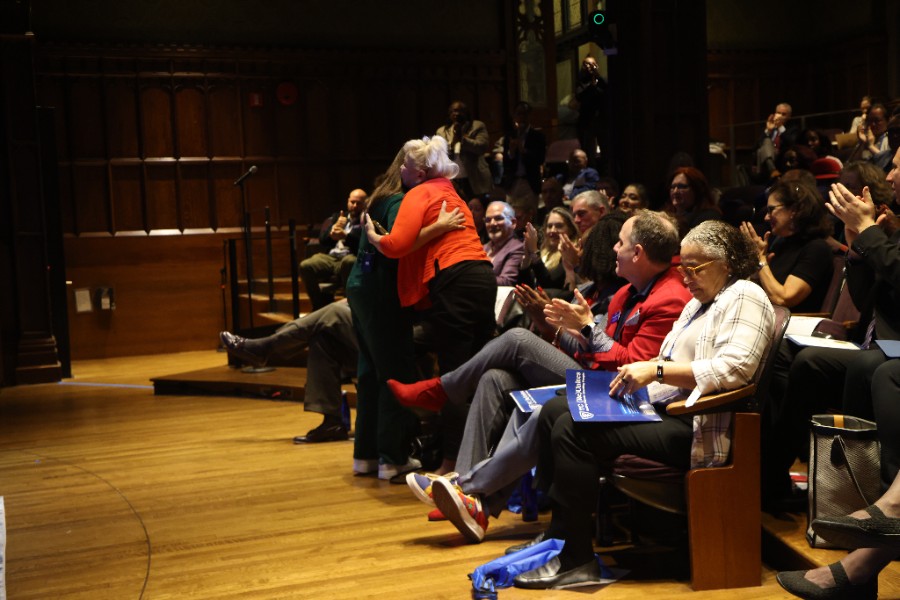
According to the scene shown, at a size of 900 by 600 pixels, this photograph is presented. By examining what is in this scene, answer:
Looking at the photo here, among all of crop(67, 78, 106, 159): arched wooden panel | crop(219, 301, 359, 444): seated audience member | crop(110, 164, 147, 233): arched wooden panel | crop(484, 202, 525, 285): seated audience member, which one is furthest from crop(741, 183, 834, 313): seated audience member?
crop(67, 78, 106, 159): arched wooden panel

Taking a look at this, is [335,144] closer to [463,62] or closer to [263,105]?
[263,105]

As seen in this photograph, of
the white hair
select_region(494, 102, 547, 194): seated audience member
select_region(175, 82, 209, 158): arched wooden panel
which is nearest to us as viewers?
the white hair

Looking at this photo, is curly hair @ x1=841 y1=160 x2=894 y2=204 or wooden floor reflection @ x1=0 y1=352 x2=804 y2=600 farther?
curly hair @ x1=841 y1=160 x2=894 y2=204

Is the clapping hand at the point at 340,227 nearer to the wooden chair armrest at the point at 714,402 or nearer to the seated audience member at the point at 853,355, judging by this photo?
the seated audience member at the point at 853,355

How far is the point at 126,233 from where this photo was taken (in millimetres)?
9766

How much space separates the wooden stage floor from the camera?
3.12 metres

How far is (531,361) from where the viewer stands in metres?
3.53

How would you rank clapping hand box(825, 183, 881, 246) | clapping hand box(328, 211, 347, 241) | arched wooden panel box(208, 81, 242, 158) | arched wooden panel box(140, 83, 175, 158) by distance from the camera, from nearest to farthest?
clapping hand box(825, 183, 881, 246) → clapping hand box(328, 211, 347, 241) → arched wooden panel box(140, 83, 175, 158) → arched wooden panel box(208, 81, 242, 158)

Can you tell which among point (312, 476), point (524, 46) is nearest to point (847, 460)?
point (312, 476)

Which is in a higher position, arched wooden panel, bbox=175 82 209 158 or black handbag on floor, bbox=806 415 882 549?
arched wooden panel, bbox=175 82 209 158

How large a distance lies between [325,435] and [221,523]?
1.43 m

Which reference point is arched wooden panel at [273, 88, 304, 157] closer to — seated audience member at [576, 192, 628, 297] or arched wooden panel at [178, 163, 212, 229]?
arched wooden panel at [178, 163, 212, 229]

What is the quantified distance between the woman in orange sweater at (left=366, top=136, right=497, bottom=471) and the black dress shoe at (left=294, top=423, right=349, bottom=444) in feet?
4.38

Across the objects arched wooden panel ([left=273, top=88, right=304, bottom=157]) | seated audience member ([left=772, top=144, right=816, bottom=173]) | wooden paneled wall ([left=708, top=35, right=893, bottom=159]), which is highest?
wooden paneled wall ([left=708, top=35, right=893, bottom=159])
